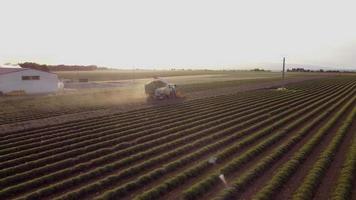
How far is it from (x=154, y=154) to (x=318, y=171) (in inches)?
293

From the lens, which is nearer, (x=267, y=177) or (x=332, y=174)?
(x=267, y=177)

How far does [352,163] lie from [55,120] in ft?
68.9

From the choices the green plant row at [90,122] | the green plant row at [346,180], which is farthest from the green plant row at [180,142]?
the green plant row at [90,122]

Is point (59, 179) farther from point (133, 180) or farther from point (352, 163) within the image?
point (352, 163)

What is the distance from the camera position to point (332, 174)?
14.0 m

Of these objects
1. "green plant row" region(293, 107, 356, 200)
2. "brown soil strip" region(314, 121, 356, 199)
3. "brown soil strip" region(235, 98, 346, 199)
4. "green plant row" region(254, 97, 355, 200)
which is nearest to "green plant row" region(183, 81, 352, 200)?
"brown soil strip" region(235, 98, 346, 199)

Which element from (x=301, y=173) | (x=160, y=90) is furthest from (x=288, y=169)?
(x=160, y=90)

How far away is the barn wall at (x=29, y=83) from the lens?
46562mm

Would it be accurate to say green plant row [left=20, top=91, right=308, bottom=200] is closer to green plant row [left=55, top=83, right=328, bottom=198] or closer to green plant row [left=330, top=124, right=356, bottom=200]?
green plant row [left=55, top=83, right=328, bottom=198]

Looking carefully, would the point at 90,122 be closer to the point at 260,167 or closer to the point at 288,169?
the point at 260,167

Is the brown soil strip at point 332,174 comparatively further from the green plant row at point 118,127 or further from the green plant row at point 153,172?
the green plant row at point 118,127

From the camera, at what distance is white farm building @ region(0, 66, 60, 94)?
46.6 metres

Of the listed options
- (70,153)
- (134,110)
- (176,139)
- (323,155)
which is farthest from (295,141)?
(134,110)

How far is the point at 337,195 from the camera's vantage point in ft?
38.0
